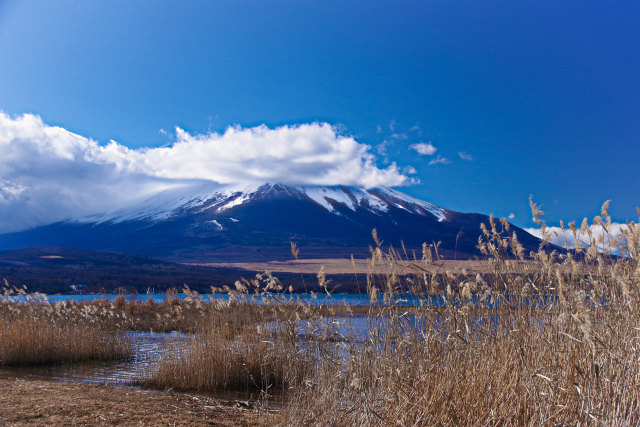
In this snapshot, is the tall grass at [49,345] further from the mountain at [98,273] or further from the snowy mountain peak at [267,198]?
the snowy mountain peak at [267,198]

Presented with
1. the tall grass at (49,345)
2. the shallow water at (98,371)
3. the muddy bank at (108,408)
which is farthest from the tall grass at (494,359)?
the tall grass at (49,345)

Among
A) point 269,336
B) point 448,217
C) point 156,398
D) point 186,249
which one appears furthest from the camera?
point 448,217

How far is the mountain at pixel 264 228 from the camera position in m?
118

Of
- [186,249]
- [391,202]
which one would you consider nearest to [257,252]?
[186,249]

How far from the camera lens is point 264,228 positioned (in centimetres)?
14312

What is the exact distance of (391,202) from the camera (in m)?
185

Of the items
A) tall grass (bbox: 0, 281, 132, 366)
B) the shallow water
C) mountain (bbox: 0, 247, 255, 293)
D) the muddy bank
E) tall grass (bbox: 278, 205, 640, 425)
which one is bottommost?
mountain (bbox: 0, 247, 255, 293)

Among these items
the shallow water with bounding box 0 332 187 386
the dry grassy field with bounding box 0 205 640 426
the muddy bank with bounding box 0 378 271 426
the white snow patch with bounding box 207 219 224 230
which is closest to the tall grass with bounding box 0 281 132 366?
the shallow water with bounding box 0 332 187 386

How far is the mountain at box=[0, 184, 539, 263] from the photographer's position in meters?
118

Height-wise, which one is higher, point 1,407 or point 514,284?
point 514,284

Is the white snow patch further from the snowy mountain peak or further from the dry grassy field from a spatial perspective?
the dry grassy field

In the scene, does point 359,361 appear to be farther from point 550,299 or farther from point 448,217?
point 448,217

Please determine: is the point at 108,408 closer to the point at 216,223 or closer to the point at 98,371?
the point at 98,371

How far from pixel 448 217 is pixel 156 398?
7049 inches
